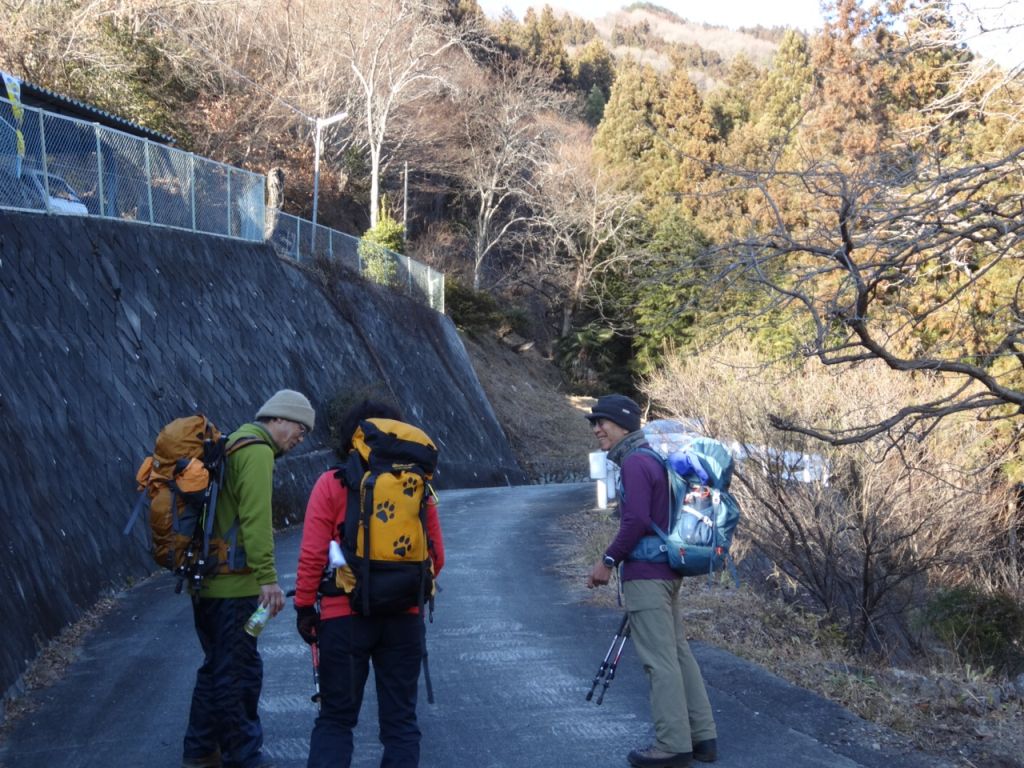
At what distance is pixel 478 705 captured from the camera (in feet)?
20.8

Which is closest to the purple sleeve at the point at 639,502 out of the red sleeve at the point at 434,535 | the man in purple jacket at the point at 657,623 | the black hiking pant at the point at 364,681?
the man in purple jacket at the point at 657,623

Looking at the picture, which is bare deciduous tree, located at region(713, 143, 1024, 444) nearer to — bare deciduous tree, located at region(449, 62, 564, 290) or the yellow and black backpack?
the yellow and black backpack

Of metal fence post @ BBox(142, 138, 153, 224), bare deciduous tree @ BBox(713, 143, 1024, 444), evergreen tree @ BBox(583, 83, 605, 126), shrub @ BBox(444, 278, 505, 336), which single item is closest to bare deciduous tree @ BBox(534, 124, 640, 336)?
shrub @ BBox(444, 278, 505, 336)

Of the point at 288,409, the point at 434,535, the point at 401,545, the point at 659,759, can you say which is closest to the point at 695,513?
the point at 659,759

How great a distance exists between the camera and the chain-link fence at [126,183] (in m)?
12.6

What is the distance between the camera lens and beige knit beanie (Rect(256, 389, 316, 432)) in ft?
17.1

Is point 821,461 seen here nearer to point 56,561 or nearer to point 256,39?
point 56,561

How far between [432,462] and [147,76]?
3103cm

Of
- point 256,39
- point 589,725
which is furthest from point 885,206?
point 256,39

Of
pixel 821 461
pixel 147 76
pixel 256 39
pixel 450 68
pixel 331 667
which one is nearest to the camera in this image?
pixel 331 667

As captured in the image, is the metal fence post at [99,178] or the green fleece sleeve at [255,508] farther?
the metal fence post at [99,178]

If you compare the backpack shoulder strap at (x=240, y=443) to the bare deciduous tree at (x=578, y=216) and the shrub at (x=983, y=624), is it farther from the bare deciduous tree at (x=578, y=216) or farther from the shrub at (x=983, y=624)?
the bare deciduous tree at (x=578, y=216)

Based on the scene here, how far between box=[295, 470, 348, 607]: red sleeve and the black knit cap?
1.52 m

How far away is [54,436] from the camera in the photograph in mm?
9930
